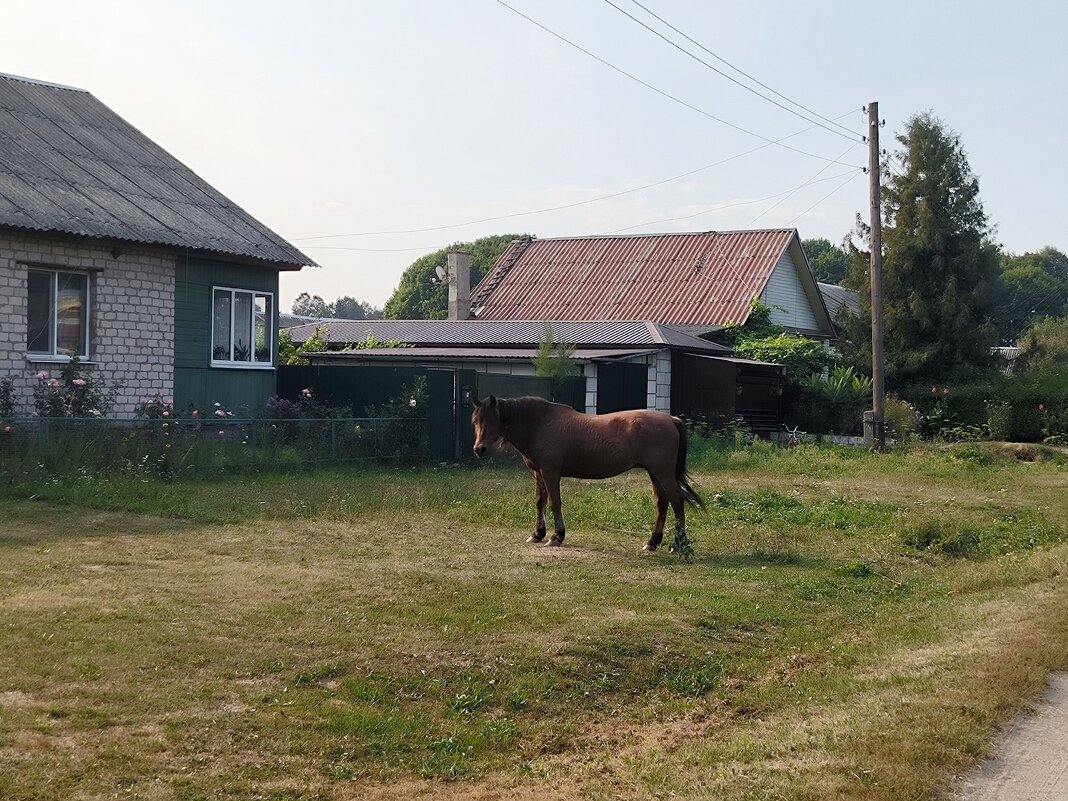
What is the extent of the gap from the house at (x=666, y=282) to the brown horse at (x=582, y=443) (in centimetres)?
2205

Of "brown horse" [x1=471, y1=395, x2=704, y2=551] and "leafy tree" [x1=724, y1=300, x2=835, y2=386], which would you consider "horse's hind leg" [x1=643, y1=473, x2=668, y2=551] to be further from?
"leafy tree" [x1=724, y1=300, x2=835, y2=386]

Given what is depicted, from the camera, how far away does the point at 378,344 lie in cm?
3080

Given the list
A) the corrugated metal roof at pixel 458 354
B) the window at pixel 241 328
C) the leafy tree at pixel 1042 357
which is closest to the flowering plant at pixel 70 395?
the window at pixel 241 328

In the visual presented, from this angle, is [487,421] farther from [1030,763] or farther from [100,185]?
[100,185]

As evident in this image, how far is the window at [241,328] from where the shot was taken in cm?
2330

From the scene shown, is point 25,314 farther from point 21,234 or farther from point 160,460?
point 160,460

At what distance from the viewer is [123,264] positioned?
21156 mm

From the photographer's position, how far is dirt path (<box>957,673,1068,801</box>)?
5.67 meters

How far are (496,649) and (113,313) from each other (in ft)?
50.0

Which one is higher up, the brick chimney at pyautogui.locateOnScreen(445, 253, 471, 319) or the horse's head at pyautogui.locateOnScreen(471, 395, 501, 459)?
the brick chimney at pyautogui.locateOnScreen(445, 253, 471, 319)

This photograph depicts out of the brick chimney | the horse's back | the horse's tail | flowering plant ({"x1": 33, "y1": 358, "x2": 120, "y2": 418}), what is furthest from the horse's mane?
the brick chimney

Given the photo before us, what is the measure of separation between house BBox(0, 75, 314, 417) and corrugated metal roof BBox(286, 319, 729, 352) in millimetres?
6799

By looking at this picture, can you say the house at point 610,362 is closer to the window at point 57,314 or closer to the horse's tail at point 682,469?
the window at point 57,314

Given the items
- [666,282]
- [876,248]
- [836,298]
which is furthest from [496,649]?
[836,298]
